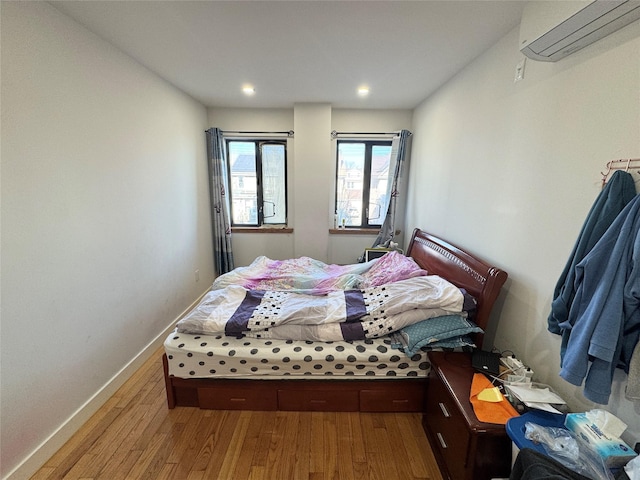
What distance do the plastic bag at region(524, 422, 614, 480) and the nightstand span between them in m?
0.12

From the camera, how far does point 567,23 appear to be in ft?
3.63

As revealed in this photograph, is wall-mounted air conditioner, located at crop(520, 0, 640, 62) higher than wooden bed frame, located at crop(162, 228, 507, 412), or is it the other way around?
wall-mounted air conditioner, located at crop(520, 0, 640, 62)

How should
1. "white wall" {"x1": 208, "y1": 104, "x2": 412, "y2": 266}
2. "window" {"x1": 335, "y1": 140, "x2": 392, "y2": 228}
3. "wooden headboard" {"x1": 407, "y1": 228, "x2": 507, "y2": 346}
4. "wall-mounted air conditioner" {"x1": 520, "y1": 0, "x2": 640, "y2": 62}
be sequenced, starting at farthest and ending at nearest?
"window" {"x1": 335, "y1": 140, "x2": 392, "y2": 228}
"white wall" {"x1": 208, "y1": 104, "x2": 412, "y2": 266}
"wooden headboard" {"x1": 407, "y1": 228, "x2": 507, "y2": 346}
"wall-mounted air conditioner" {"x1": 520, "y1": 0, "x2": 640, "y2": 62}

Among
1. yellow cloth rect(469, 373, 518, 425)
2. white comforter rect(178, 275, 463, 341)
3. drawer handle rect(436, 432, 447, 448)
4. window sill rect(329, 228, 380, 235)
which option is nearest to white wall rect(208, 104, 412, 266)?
window sill rect(329, 228, 380, 235)

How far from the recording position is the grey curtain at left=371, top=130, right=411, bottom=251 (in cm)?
354

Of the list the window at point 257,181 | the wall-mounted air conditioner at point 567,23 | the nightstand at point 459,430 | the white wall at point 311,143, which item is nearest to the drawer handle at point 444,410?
the nightstand at point 459,430

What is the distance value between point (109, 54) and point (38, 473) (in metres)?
2.58

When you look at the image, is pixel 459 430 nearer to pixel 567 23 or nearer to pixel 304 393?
pixel 304 393

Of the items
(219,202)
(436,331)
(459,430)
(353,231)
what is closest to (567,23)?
(436,331)

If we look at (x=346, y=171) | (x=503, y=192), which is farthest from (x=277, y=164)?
(x=503, y=192)

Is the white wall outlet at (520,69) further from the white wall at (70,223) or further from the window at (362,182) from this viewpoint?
the white wall at (70,223)

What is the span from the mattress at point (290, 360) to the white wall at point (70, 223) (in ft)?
1.95

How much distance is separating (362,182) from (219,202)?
2.03 meters

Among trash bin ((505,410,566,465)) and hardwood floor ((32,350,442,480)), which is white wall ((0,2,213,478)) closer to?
hardwood floor ((32,350,442,480))
